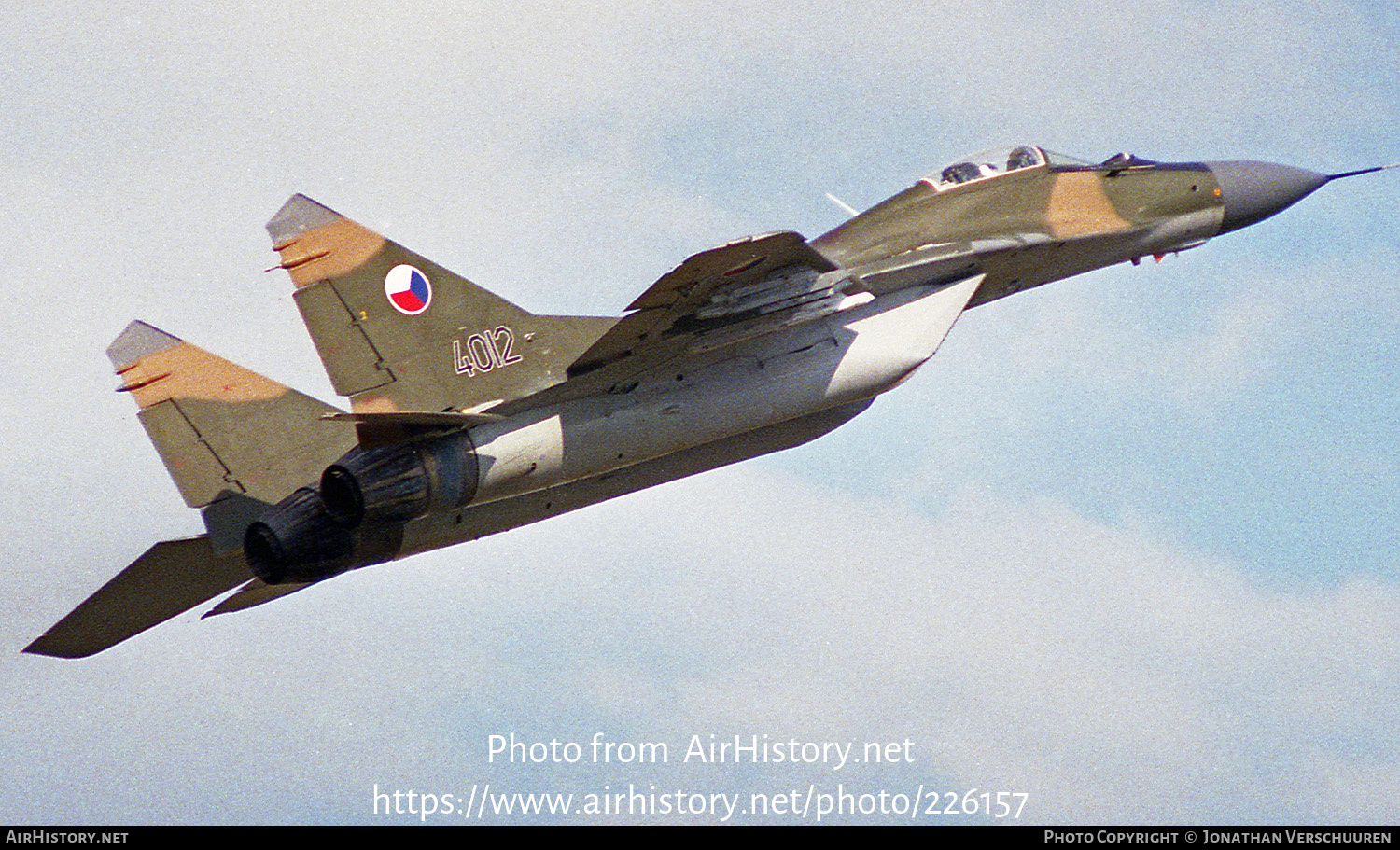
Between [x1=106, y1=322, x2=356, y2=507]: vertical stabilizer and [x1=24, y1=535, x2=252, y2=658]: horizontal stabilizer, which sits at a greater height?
[x1=106, y1=322, x2=356, y2=507]: vertical stabilizer

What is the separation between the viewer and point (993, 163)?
19609 millimetres

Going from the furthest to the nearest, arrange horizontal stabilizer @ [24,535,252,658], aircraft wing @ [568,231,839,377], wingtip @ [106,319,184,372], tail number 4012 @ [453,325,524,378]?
wingtip @ [106,319,184,372] < horizontal stabilizer @ [24,535,252,658] < tail number 4012 @ [453,325,524,378] < aircraft wing @ [568,231,839,377]

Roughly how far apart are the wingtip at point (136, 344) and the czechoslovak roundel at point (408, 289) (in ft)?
8.46

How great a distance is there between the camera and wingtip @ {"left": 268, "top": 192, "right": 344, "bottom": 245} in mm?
17234

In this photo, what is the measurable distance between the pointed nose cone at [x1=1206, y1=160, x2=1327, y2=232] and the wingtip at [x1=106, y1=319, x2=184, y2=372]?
11.8 m

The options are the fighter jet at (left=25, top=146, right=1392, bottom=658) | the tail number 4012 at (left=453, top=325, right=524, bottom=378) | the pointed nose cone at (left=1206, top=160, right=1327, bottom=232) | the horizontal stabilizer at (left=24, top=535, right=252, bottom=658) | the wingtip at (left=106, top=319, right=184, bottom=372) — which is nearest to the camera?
the fighter jet at (left=25, top=146, right=1392, bottom=658)

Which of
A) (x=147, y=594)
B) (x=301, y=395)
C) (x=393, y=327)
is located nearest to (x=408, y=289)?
(x=393, y=327)

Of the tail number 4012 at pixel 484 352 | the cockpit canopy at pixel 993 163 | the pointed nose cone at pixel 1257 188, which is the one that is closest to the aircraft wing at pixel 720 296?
A: the tail number 4012 at pixel 484 352

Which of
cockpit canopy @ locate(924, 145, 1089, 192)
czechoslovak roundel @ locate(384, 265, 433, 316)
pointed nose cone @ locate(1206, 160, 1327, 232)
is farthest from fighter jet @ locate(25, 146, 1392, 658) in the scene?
pointed nose cone @ locate(1206, 160, 1327, 232)

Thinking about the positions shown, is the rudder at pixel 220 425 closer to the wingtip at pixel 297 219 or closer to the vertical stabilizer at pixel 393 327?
the vertical stabilizer at pixel 393 327

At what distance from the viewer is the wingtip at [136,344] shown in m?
18.0

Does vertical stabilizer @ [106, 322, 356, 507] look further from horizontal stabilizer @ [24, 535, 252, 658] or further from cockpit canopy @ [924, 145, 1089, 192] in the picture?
cockpit canopy @ [924, 145, 1089, 192]

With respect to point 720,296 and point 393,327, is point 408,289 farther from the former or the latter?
point 720,296

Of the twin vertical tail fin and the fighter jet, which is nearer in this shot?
the fighter jet
